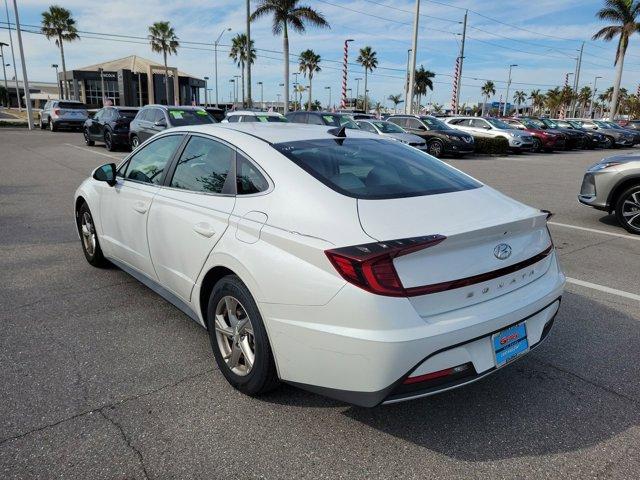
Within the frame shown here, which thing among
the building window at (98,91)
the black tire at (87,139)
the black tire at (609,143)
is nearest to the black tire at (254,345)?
the black tire at (87,139)

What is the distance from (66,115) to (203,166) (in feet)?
99.1

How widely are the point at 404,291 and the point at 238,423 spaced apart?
120cm

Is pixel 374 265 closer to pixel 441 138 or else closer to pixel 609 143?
pixel 441 138

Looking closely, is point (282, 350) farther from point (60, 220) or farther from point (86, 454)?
point (60, 220)

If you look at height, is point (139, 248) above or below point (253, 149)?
below

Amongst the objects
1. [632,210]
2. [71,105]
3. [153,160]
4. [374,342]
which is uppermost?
[153,160]

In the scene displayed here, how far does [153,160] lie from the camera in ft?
13.2

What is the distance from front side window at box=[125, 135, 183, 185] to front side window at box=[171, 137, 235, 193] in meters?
0.21

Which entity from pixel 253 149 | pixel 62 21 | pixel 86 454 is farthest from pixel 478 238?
pixel 62 21

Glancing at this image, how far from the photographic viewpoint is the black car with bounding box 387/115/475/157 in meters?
19.4

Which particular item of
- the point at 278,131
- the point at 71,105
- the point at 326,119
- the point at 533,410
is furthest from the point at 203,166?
the point at 71,105

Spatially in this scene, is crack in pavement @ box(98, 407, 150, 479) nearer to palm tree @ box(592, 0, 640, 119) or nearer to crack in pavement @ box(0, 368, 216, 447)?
crack in pavement @ box(0, 368, 216, 447)

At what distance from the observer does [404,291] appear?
2215 millimetres

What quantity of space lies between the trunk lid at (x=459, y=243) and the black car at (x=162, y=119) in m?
12.7
